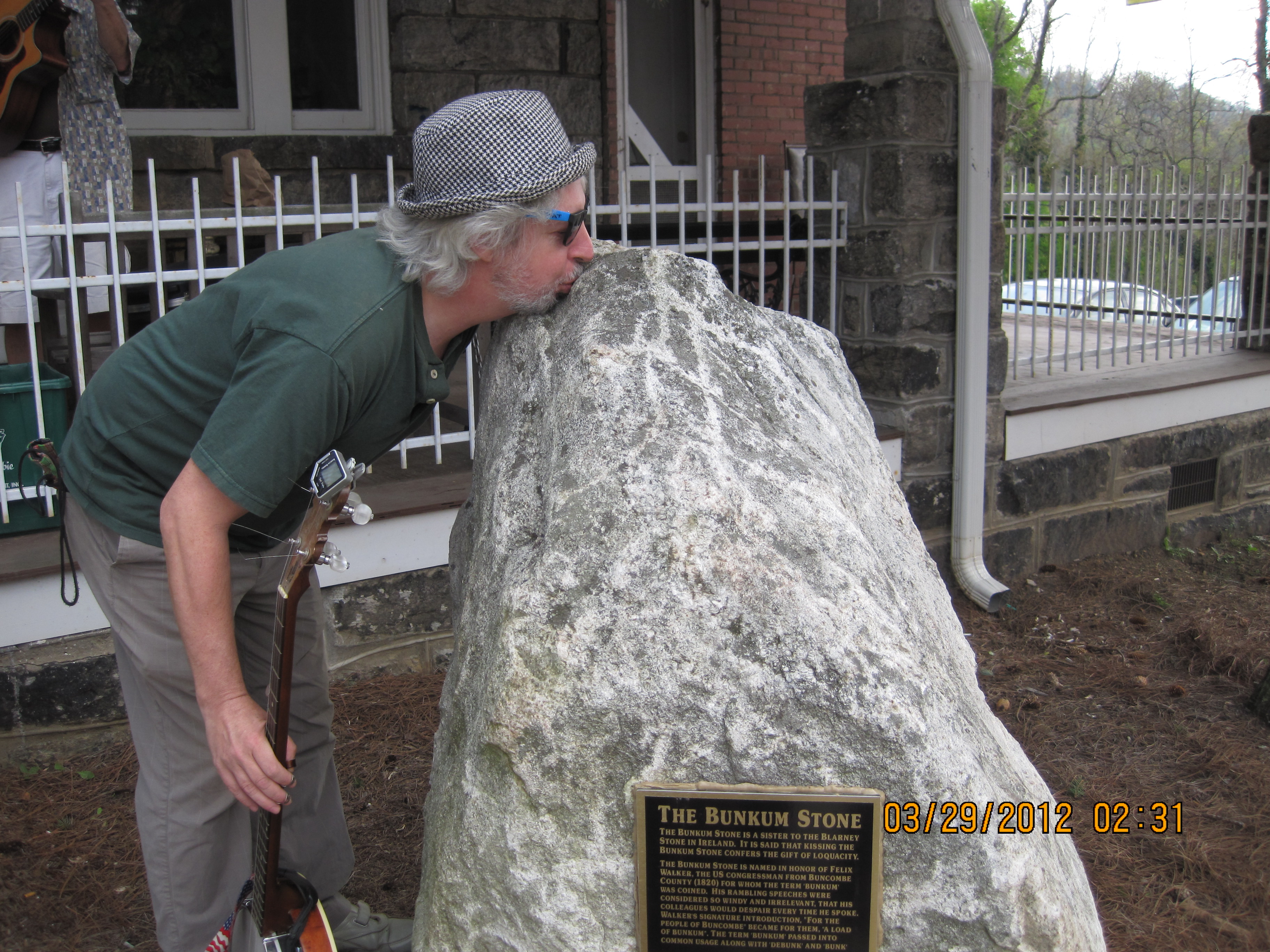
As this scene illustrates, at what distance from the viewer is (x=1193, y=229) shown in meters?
6.30

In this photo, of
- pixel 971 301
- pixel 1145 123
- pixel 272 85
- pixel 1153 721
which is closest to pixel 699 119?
pixel 272 85

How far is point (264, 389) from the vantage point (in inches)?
62.4

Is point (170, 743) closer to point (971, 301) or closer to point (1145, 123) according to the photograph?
point (971, 301)

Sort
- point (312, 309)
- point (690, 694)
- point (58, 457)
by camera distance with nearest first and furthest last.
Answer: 1. point (690, 694)
2. point (312, 309)
3. point (58, 457)

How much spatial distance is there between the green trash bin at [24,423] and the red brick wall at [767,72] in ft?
19.8

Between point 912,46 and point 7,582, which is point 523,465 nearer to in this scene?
point 7,582

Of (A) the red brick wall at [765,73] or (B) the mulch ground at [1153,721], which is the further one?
(A) the red brick wall at [765,73]

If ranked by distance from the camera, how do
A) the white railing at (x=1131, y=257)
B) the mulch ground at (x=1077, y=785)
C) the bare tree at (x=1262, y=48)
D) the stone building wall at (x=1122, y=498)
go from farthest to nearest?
the bare tree at (x=1262, y=48) < the white railing at (x=1131, y=257) < the stone building wall at (x=1122, y=498) < the mulch ground at (x=1077, y=785)

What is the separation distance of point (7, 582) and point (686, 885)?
7.89 feet

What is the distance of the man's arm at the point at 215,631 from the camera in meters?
1.62

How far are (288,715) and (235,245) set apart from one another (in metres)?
2.26

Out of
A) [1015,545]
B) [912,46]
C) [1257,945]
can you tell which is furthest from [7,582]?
[1015,545]

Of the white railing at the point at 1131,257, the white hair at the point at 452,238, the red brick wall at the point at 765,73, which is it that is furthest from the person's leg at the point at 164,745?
the red brick wall at the point at 765,73

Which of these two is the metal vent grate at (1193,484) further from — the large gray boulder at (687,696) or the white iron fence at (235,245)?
the large gray boulder at (687,696)
